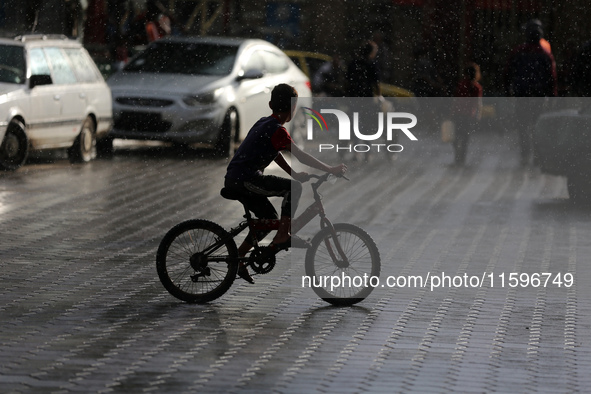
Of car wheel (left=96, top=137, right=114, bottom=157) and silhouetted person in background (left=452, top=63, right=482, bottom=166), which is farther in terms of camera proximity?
car wheel (left=96, top=137, right=114, bottom=157)

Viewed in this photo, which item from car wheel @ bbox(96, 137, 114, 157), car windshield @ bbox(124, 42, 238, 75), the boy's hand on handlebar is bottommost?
car wheel @ bbox(96, 137, 114, 157)

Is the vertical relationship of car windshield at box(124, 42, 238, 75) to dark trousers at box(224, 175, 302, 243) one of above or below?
below

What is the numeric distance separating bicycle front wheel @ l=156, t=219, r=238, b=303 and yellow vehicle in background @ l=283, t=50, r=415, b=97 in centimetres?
1949

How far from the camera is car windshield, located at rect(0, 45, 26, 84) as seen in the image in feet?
58.4

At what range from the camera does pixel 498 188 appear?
57.8 feet

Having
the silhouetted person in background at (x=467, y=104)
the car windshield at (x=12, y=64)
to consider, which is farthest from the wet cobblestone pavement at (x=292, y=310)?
the silhouetted person in background at (x=467, y=104)

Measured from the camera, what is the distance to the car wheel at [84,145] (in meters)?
19.4

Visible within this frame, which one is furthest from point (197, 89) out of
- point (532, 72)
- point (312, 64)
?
point (312, 64)

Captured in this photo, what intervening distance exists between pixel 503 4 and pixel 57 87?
15.9 metres

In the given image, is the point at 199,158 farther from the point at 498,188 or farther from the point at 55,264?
the point at 55,264

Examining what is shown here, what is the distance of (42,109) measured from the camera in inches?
709

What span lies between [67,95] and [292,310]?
34.3 ft

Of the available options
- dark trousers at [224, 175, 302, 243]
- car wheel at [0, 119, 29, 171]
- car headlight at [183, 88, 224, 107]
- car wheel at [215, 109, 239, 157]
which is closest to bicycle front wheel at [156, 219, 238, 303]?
dark trousers at [224, 175, 302, 243]

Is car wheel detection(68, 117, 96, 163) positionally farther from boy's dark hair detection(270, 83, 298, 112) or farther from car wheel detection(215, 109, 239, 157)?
boy's dark hair detection(270, 83, 298, 112)
